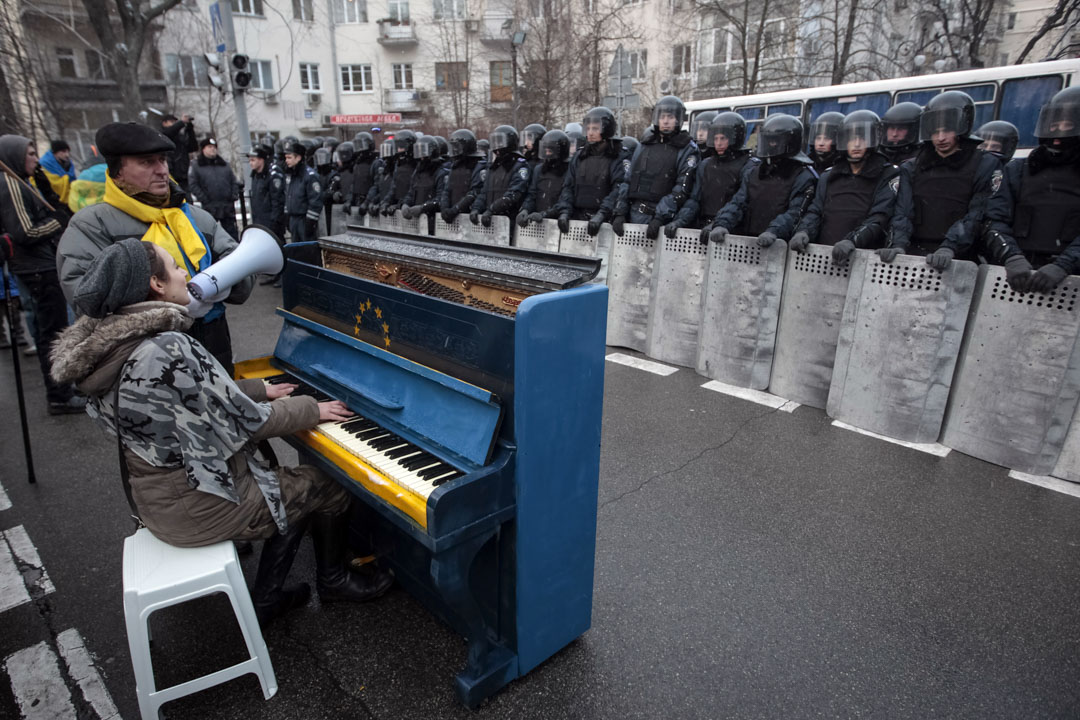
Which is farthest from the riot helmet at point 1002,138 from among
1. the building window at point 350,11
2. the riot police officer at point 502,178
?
the building window at point 350,11

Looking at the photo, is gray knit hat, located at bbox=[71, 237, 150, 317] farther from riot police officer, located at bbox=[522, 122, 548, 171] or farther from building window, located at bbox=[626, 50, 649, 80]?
building window, located at bbox=[626, 50, 649, 80]

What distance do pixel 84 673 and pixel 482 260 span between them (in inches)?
93.1

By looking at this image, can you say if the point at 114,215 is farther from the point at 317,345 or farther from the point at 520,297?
the point at 520,297

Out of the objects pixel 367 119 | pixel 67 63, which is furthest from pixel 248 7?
pixel 67 63

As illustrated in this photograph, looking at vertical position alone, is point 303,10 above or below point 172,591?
above

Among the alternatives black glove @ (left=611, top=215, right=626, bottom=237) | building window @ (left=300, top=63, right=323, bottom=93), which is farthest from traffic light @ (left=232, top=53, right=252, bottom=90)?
building window @ (left=300, top=63, right=323, bottom=93)

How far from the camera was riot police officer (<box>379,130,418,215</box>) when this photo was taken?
10.4 metres

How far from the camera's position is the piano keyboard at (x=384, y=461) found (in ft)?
6.37

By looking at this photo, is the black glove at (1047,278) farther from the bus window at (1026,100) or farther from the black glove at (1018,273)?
the bus window at (1026,100)

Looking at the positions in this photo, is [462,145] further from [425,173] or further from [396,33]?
[396,33]

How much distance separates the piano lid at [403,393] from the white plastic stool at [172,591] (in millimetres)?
757

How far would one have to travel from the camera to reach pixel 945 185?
4.70m

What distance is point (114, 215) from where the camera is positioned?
9.01 feet

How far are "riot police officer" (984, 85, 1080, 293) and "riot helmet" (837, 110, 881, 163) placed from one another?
1000mm
